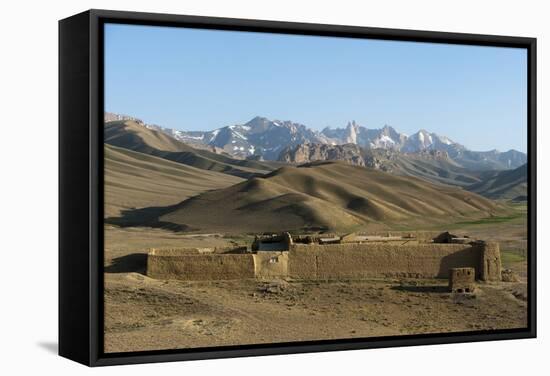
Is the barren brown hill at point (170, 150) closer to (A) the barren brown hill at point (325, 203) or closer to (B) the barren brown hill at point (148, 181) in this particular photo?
(B) the barren brown hill at point (148, 181)

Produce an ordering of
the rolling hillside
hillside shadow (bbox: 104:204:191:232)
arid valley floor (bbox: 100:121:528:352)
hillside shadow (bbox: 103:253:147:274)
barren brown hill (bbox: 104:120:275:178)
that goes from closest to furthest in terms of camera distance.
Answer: barren brown hill (bbox: 104:120:275:178), hillside shadow (bbox: 103:253:147:274), arid valley floor (bbox: 100:121:528:352), hillside shadow (bbox: 104:204:191:232), the rolling hillside

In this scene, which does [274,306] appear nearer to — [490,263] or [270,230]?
[270,230]

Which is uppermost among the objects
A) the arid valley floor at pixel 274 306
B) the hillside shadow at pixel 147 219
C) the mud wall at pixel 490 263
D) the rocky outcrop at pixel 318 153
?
the rocky outcrop at pixel 318 153

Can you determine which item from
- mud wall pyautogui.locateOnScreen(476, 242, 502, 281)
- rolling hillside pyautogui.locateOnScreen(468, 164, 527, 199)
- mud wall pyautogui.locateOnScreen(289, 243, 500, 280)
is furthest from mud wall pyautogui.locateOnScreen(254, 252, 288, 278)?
rolling hillside pyautogui.locateOnScreen(468, 164, 527, 199)

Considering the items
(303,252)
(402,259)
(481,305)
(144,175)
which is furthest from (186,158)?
(481,305)

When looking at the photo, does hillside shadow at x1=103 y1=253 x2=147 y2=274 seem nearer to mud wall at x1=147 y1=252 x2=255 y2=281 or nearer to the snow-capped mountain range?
mud wall at x1=147 y1=252 x2=255 y2=281

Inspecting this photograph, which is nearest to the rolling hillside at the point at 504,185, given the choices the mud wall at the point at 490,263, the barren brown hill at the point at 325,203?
the barren brown hill at the point at 325,203

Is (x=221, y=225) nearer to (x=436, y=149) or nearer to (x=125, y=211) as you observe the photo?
(x=125, y=211)
